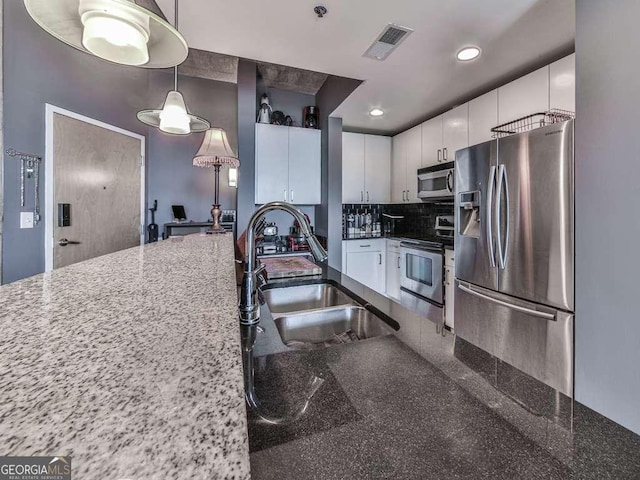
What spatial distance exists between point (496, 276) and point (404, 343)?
4.94 ft

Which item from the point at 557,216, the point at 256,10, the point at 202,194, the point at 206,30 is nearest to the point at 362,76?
the point at 256,10

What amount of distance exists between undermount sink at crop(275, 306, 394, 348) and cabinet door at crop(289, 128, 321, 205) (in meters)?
2.11

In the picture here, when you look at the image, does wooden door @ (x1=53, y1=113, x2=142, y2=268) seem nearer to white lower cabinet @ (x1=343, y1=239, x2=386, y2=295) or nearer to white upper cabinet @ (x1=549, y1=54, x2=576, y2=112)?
white lower cabinet @ (x1=343, y1=239, x2=386, y2=295)

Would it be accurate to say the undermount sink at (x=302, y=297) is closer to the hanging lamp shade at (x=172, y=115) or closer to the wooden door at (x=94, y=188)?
the hanging lamp shade at (x=172, y=115)

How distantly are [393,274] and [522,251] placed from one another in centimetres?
186

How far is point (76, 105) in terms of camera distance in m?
2.40

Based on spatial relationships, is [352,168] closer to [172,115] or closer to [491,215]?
[491,215]

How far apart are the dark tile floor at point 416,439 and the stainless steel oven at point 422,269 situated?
2.35m

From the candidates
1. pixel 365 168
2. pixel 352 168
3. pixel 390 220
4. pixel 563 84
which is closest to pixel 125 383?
pixel 563 84

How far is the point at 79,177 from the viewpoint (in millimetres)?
2467

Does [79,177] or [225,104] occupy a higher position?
[225,104]

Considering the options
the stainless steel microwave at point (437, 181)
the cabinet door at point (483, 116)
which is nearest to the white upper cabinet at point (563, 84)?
the cabinet door at point (483, 116)

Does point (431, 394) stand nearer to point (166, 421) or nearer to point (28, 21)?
point (166, 421)

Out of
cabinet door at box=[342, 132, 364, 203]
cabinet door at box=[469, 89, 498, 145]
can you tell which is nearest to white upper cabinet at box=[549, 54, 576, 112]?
cabinet door at box=[469, 89, 498, 145]
